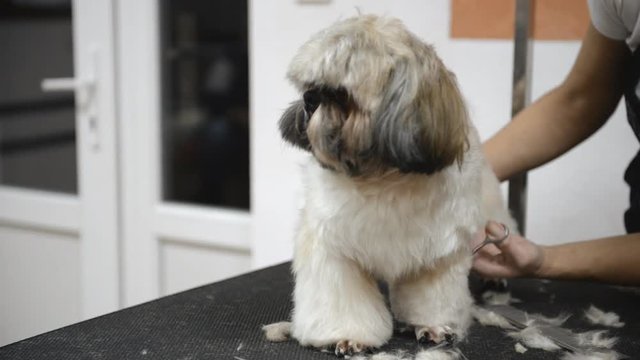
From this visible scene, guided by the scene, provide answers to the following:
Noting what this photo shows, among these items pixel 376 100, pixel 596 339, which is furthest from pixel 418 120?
pixel 596 339

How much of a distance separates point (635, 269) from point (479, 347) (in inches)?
16.4

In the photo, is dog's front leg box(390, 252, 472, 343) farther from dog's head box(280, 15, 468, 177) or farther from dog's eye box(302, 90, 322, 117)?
dog's eye box(302, 90, 322, 117)

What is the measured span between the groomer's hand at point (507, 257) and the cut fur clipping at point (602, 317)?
0.15 metres

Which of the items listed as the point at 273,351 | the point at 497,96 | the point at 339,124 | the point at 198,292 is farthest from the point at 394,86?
the point at 497,96

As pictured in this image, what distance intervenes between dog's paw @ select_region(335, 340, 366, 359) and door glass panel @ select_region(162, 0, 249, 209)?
1.78 meters

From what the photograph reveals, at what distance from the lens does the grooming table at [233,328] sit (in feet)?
4.46

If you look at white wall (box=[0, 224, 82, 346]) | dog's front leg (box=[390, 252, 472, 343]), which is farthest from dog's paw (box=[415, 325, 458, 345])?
white wall (box=[0, 224, 82, 346])

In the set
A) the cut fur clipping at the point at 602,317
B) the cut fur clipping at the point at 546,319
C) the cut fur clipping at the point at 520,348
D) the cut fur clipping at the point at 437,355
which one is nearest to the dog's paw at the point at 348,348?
the cut fur clipping at the point at 437,355

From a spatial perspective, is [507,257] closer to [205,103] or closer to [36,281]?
[205,103]

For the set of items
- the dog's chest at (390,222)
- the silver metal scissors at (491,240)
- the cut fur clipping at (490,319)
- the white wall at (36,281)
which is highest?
the dog's chest at (390,222)

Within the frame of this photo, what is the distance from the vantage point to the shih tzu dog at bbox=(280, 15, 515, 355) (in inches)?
47.9

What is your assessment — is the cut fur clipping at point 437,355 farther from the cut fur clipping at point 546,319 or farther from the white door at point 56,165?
the white door at point 56,165

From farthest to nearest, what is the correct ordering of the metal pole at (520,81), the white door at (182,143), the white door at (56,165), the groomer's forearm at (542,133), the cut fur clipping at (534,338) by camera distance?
the white door at (56,165) → the white door at (182,143) → the metal pole at (520,81) → the groomer's forearm at (542,133) → the cut fur clipping at (534,338)

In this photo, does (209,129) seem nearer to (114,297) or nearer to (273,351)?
(114,297)
